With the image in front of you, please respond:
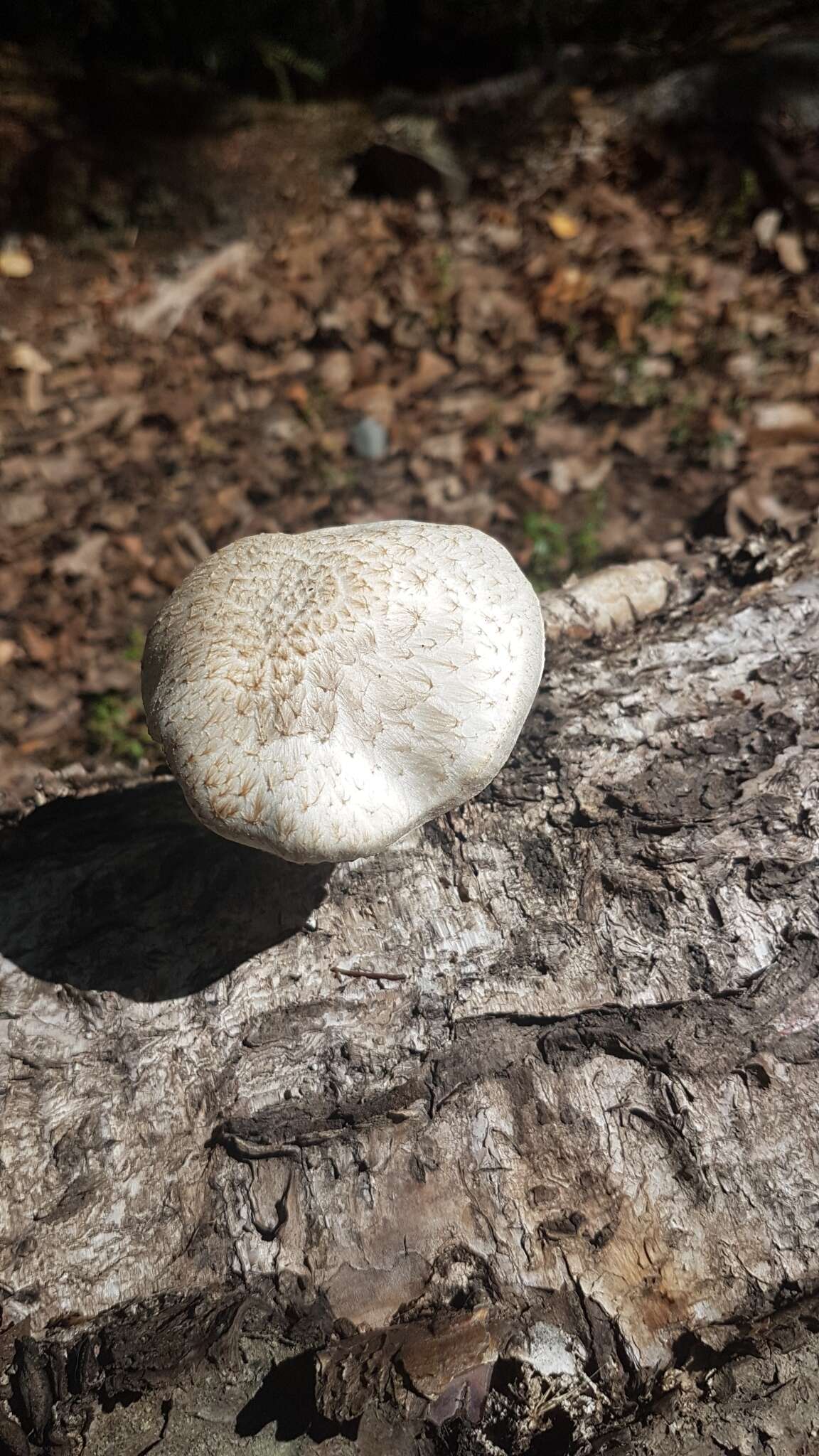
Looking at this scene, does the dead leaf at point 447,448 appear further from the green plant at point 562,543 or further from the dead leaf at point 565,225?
the dead leaf at point 565,225

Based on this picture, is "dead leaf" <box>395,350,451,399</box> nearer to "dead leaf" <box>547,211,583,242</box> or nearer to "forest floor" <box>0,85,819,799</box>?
"forest floor" <box>0,85,819,799</box>

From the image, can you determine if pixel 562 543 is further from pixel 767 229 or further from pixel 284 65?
pixel 284 65

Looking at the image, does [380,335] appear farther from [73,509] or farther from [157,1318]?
[157,1318]

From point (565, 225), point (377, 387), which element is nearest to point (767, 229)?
point (565, 225)

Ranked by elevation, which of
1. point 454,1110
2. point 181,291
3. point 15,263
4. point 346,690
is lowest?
point 454,1110

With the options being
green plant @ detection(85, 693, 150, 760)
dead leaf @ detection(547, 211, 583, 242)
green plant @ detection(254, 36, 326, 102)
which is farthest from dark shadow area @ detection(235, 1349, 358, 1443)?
green plant @ detection(254, 36, 326, 102)

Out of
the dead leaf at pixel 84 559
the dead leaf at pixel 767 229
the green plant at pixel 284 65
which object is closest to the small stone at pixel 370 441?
the dead leaf at pixel 84 559

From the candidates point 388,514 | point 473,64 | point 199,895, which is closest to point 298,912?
point 199,895
